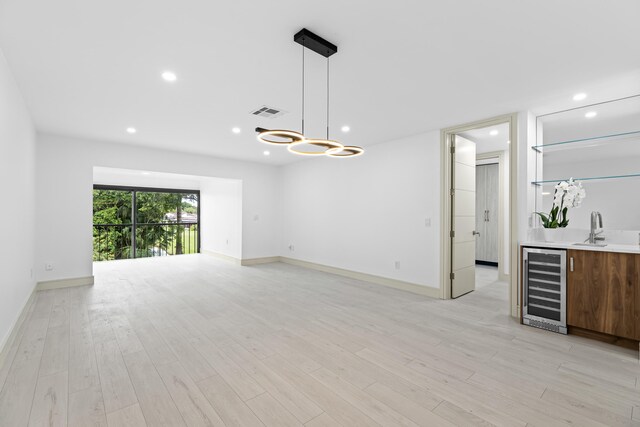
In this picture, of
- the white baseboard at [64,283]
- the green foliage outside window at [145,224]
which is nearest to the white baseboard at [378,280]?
the white baseboard at [64,283]

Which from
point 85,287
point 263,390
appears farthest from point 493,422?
point 85,287

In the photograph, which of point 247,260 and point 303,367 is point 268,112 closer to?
point 303,367

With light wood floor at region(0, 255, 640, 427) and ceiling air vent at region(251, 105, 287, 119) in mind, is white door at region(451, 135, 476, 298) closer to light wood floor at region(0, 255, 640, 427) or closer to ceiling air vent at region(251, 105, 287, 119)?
light wood floor at region(0, 255, 640, 427)

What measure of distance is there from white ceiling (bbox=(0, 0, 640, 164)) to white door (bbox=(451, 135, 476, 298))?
80 cm

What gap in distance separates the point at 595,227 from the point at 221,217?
776 centimetres

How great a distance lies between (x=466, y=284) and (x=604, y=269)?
6.67 feet

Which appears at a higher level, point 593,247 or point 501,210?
point 501,210

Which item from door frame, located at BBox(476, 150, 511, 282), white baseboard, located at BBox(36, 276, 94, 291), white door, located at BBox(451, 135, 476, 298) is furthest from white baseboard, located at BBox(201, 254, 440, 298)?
white baseboard, located at BBox(36, 276, 94, 291)

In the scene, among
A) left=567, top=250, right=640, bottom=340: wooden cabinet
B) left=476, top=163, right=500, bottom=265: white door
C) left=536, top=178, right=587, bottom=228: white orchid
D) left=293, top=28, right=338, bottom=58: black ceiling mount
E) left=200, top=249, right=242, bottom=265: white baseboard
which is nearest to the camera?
left=293, top=28, right=338, bottom=58: black ceiling mount

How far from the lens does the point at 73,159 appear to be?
199 inches

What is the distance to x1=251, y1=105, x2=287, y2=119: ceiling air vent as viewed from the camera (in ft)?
12.4

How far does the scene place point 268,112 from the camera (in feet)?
12.7

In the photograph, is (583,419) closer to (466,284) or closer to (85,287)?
(466,284)

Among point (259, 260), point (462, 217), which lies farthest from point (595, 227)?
point (259, 260)
